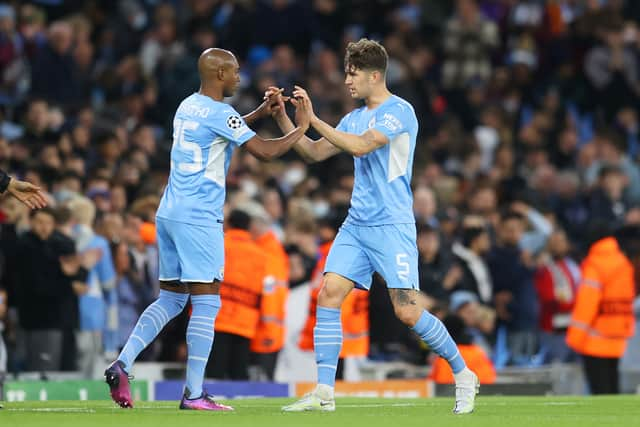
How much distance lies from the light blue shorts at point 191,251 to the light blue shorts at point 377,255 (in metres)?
0.74

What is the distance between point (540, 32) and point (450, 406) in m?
14.8

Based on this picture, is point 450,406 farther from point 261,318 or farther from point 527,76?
point 527,76

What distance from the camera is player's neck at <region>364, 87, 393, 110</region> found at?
10570 mm

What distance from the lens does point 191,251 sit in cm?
1021

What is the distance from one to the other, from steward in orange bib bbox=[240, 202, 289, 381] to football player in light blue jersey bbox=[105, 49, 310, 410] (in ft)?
15.3

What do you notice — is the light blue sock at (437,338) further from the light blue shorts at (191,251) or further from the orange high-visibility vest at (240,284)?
the orange high-visibility vest at (240,284)

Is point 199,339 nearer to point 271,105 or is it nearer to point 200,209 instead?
point 200,209

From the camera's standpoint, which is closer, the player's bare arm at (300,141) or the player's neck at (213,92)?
the player's neck at (213,92)

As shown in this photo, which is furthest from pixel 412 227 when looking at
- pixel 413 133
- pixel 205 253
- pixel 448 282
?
pixel 448 282

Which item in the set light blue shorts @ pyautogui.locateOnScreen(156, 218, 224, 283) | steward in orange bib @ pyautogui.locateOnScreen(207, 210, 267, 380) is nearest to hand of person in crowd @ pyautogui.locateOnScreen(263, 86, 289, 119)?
light blue shorts @ pyautogui.locateOnScreen(156, 218, 224, 283)

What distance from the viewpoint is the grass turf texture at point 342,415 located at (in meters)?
9.22

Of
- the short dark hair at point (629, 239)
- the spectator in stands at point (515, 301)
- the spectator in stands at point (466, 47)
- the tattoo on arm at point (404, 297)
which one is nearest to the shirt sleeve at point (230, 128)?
the tattoo on arm at point (404, 297)

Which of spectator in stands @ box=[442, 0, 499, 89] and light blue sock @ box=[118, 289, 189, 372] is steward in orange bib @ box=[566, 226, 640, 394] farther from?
spectator in stands @ box=[442, 0, 499, 89]

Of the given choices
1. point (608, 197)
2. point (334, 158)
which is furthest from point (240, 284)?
point (608, 197)
